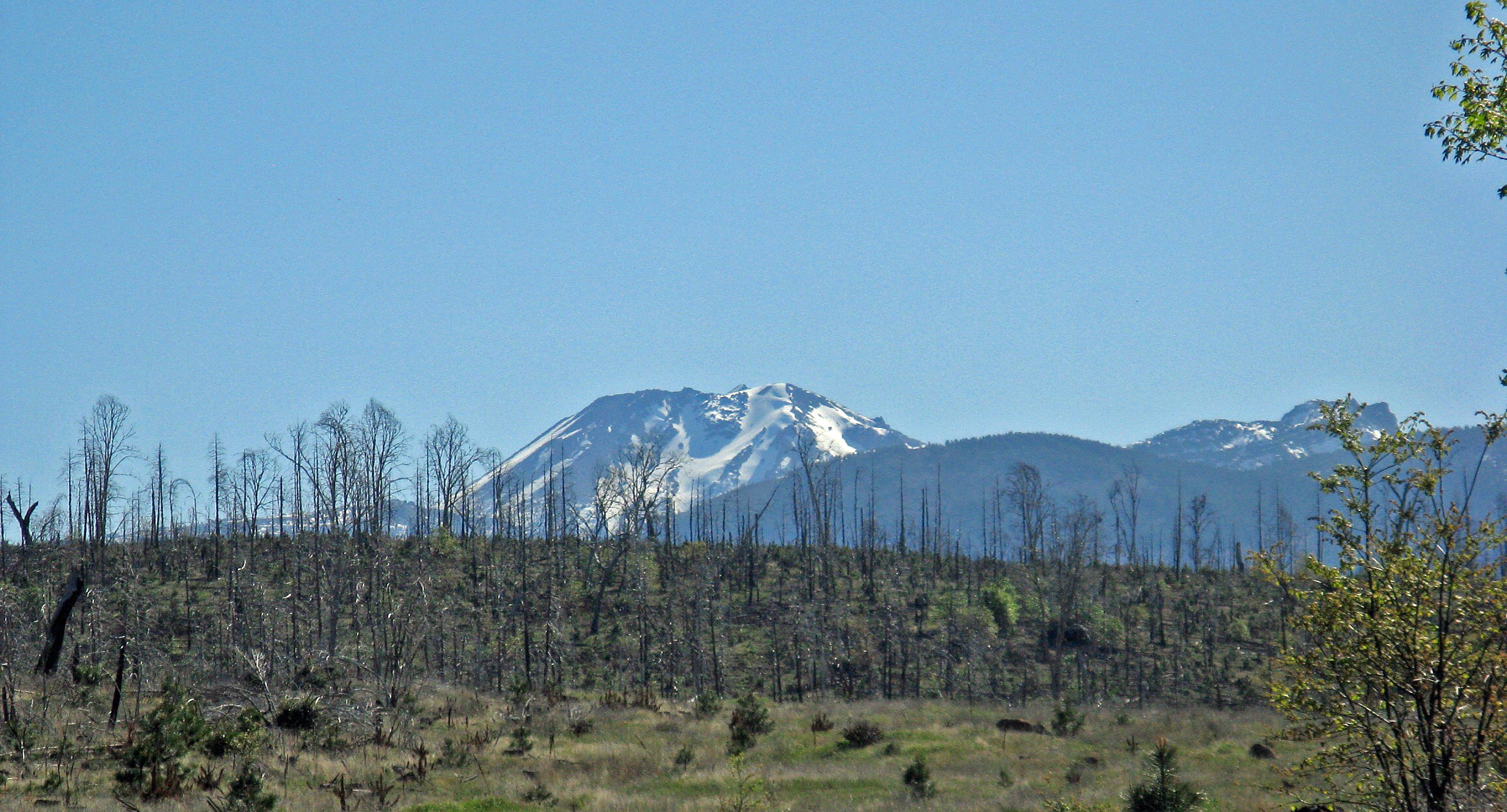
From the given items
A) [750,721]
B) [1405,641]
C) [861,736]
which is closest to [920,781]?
[861,736]

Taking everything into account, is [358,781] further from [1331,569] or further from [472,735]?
[1331,569]

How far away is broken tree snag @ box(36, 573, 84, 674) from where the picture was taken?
29.0 m

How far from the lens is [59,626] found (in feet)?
97.2

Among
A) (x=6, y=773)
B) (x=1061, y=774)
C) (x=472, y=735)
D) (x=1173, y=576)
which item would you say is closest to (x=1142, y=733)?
(x=1061, y=774)

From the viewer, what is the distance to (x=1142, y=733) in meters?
35.9

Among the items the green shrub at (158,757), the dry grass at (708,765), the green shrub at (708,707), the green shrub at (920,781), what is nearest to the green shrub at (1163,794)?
the dry grass at (708,765)

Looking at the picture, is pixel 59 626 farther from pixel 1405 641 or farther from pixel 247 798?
pixel 1405 641

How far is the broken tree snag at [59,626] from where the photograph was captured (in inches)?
1143

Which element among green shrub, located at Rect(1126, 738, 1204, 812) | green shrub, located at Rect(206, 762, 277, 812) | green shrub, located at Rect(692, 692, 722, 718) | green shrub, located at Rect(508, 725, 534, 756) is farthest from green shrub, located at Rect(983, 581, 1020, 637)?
green shrub, located at Rect(206, 762, 277, 812)

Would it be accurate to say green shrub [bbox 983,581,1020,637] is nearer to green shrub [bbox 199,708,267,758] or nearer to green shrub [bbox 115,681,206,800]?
green shrub [bbox 199,708,267,758]

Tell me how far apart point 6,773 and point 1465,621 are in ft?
84.2

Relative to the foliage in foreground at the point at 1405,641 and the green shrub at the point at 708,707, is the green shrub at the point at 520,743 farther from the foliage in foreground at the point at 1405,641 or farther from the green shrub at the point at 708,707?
the foliage in foreground at the point at 1405,641

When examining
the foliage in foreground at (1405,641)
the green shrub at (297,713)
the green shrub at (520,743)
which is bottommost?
the green shrub at (520,743)

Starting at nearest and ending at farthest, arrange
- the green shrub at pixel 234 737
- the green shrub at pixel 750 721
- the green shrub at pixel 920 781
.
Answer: the green shrub at pixel 920 781, the green shrub at pixel 234 737, the green shrub at pixel 750 721
